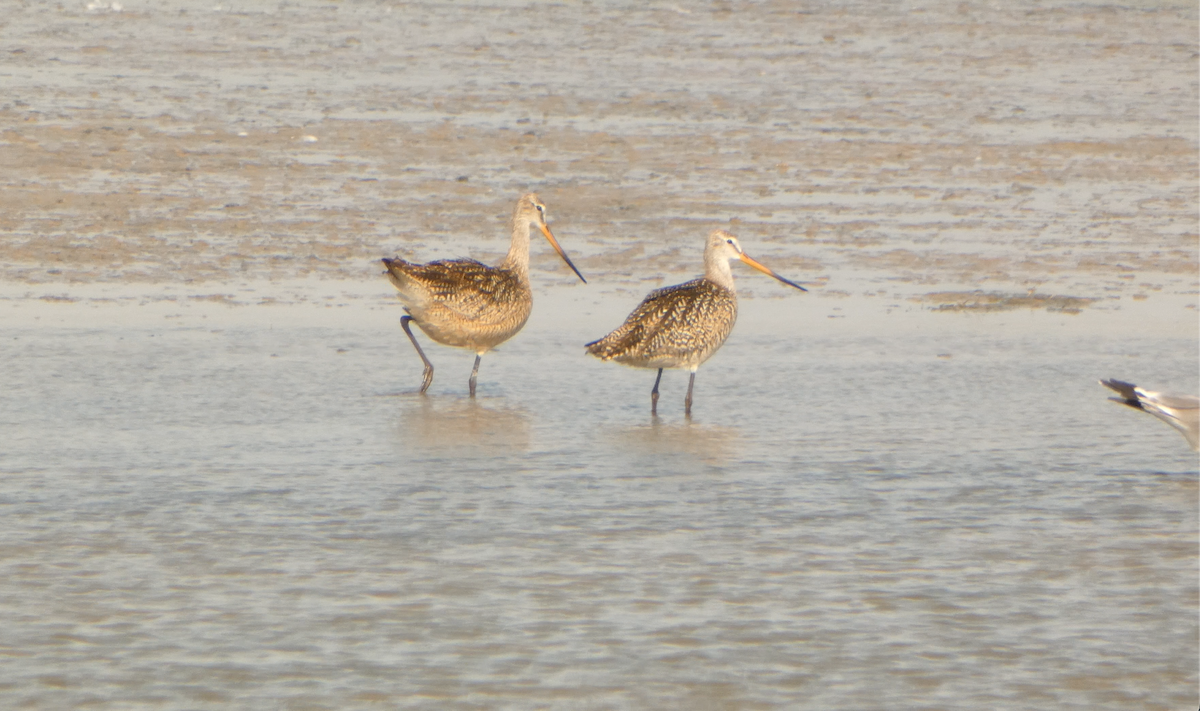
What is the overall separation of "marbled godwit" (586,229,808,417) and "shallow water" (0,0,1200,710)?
0.72ft

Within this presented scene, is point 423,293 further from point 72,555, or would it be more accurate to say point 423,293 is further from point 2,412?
point 72,555

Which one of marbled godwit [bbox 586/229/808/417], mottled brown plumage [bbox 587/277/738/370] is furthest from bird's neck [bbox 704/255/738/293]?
mottled brown plumage [bbox 587/277/738/370]

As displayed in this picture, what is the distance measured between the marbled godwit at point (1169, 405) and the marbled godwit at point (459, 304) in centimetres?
329

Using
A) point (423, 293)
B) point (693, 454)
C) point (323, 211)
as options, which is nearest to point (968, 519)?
point (693, 454)

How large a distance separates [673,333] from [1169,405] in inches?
97.6

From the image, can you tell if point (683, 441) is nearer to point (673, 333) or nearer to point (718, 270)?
point (673, 333)

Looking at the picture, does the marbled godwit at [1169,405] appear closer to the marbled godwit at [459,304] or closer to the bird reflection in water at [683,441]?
the bird reflection in water at [683,441]

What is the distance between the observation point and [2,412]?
26.4ft

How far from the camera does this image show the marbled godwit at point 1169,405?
283 inches

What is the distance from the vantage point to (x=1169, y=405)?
7215 mm

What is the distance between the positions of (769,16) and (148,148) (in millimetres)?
11556

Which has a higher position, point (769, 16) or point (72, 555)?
point (769, 16)

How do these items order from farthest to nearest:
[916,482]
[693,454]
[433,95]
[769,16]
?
[769,16], [433,95], [693,454], [916,482]

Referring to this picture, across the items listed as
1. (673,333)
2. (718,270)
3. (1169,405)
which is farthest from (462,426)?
(1169,405)
